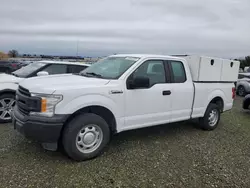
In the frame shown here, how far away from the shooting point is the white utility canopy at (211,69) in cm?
575

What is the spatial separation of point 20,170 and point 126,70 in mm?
2434

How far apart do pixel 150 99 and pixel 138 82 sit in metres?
0.52

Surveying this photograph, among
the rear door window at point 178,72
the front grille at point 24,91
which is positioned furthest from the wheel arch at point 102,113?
the rear door window at point 178,72

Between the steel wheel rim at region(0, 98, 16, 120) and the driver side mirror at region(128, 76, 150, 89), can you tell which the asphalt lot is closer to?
the steel wheel rim at region(0, 98, 16, 120)

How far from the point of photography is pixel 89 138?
13.6 ft

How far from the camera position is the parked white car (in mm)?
5996

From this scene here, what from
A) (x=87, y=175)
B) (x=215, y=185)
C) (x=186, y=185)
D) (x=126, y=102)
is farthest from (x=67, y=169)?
(x=215, y=185)

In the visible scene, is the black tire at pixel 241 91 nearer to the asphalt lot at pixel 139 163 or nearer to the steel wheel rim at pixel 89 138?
the asphalt lot at pixel 139 163

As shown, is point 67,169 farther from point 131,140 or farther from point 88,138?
point 131,140

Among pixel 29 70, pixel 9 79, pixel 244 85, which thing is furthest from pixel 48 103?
pixel 244 85

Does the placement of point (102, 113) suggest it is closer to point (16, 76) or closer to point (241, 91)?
point (16, 76)

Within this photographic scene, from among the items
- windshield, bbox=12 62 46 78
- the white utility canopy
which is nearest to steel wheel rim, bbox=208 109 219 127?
the white utility canopy

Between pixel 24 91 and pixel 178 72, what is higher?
pixel 178 72

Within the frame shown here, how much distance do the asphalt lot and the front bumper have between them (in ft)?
1.59
